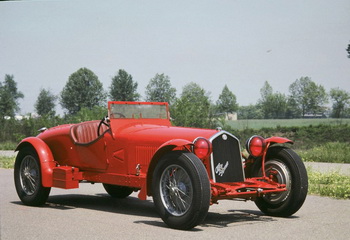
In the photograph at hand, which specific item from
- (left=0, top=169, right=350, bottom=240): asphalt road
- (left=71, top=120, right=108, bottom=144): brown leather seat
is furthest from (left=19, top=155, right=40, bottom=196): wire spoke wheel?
(left=71, top=120, right=108, bottom=144): brown leather seat

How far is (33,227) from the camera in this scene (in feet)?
20.9

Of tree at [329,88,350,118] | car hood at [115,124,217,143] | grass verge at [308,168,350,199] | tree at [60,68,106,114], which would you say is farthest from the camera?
tree at [60,68,106,114]

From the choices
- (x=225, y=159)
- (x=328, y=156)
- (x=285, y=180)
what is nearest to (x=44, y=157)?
(x=225, y=159)

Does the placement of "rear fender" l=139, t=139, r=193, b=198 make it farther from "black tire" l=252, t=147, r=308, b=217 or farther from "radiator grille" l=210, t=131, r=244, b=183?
"black tire" l=252, t=147, r=308, b=217

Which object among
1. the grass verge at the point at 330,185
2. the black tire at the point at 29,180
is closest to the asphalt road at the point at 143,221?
the black tire at the point at 29,180

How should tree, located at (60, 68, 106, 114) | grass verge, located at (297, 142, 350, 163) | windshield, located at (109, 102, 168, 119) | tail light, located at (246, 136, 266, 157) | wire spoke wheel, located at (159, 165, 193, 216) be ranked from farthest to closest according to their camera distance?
tree, located at (60, 68, 106, 114)
grass verge, located at (297, 142, 350, 163)
windshield, located at (109, 102, 168, 119)
tail light, located at (246, 136, 266, 157)
wire spoke wheel, located at (159, 165, 193, 216)

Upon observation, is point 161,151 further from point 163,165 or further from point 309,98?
point 309,98

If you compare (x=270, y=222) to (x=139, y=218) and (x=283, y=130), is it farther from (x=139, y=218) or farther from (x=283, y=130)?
(x=283, y=130)

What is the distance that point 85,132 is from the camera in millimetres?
8922

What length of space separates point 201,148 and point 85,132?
2.90 metres

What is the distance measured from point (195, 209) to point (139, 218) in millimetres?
1304

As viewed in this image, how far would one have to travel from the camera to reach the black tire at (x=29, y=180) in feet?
28.0

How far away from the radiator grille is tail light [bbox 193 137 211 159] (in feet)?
1.14

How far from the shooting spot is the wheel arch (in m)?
6.68
